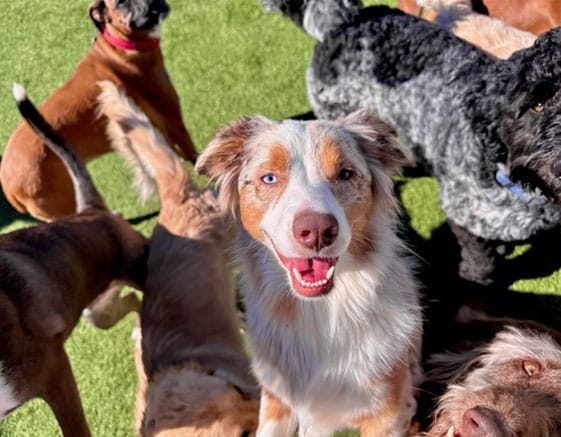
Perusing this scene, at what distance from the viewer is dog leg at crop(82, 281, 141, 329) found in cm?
307

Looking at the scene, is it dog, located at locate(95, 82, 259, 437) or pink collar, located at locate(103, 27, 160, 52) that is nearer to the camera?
dog, located at locate(95, 82, 259, 437)

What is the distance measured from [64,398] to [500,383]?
5.67ft

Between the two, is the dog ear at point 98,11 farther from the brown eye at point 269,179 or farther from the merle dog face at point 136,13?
the brown eye at point 269,179

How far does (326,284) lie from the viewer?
5.61 feet

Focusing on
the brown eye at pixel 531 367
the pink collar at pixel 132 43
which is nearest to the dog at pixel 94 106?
the pink collar at pixel 132 43

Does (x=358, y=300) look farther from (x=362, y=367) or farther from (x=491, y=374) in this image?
(x=491, y=374)

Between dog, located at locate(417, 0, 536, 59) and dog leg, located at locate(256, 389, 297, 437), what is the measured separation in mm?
2184

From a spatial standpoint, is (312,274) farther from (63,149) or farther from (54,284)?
(63,149)

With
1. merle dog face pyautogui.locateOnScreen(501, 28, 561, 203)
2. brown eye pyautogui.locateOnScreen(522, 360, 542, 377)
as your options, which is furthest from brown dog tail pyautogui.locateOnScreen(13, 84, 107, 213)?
brown eye pyautogui.locateOnScreen(522, 360, 542, 377)

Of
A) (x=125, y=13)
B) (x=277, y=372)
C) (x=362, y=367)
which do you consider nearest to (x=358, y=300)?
(x=362, y=367)

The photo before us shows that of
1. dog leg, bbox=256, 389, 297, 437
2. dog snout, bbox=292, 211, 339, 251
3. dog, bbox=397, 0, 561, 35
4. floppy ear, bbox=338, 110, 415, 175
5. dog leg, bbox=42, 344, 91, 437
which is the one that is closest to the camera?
dog snout, bbox=292, 211, 339, 251

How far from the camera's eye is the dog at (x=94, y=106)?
312cm

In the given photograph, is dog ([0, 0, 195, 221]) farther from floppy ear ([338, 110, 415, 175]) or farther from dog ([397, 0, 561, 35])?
floppy ear ([338, 110, 415, 175])

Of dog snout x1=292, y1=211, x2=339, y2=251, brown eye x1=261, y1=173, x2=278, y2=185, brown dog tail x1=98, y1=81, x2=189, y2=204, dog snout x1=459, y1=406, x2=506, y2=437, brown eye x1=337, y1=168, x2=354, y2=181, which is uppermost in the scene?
brown eye x1=261, y1=173, x2=278, y2=185
